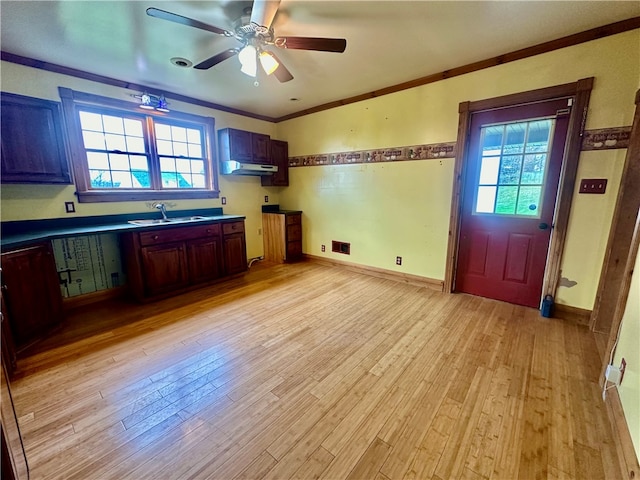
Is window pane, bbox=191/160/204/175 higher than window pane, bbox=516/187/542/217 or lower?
higher

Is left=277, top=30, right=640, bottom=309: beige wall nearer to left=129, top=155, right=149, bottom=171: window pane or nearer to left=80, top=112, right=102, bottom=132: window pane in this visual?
left=129, top=155, right=149, bottom=171: window pane

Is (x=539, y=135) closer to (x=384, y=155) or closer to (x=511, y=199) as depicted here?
(x=511, y=199)

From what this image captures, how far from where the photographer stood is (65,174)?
2.77 m

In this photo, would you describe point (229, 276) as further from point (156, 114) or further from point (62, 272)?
point (156, 114)

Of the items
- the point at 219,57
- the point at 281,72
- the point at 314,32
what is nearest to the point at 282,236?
the point at 281,72

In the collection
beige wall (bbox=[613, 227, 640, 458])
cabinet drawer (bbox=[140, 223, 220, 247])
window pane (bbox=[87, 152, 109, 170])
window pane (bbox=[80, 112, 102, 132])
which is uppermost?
window pane (bbox=[80, 112, 102, 132])

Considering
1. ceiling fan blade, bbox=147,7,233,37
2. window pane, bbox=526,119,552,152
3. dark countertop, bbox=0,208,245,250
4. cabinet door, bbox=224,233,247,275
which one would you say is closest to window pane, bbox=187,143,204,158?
dark countertop, bbox=0,208,245,250

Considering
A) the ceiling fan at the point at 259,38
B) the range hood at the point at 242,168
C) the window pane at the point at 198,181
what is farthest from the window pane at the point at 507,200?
the window pane at the point at 198,181

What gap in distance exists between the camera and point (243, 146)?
165 inches

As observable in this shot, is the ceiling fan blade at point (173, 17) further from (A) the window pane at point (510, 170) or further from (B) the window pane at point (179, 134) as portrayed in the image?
(A) the window pane at point (510, 170)

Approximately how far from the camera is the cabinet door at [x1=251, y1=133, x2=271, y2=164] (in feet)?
14.3

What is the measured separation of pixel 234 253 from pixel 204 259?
464 mm

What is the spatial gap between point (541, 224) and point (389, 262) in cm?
177

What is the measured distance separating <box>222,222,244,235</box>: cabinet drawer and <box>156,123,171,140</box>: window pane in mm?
1447
